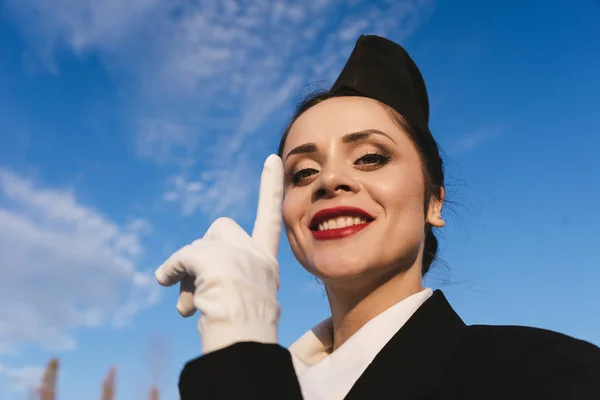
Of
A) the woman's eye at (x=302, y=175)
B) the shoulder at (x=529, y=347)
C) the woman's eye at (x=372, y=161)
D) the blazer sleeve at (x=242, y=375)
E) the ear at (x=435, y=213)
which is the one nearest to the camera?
the blazer sleeve at (x=242, y=375)

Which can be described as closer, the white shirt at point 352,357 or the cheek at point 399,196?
the white shirt at point 352,357

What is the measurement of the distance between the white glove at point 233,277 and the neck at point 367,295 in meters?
0.72

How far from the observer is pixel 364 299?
2.95m

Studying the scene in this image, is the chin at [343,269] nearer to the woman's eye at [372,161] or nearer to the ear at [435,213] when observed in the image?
the woman's eye at [372,161]

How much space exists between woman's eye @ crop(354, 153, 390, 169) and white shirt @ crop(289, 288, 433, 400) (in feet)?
2.38

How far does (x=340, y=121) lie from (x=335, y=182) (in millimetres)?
390

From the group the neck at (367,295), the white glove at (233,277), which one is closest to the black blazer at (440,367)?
the white glove at (233,277)

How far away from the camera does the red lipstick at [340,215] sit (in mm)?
2861

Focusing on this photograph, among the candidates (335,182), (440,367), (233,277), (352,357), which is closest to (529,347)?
(440,367)

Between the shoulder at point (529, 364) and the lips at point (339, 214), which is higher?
the lips at point (339, 214)

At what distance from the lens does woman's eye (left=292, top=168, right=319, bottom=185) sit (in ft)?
10.3

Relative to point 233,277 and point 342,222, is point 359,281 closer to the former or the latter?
point 342,222

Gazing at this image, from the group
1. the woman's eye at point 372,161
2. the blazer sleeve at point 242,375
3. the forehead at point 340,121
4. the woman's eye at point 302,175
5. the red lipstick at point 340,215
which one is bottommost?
the blazer sleeve at point 242,375

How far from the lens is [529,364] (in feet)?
7.31
